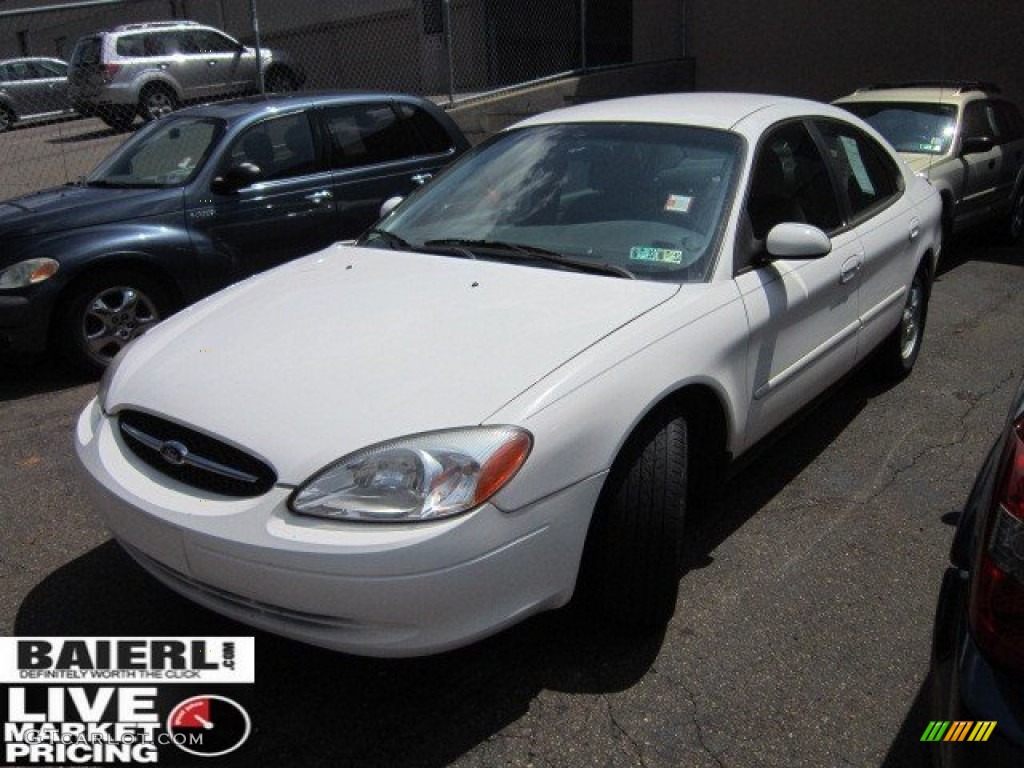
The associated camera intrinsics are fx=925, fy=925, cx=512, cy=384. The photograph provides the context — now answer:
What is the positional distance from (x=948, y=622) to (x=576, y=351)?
1.17 m

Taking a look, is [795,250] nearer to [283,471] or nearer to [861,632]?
[861,632]

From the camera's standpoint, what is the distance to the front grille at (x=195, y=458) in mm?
2398

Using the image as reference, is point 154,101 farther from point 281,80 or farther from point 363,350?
point 363,350

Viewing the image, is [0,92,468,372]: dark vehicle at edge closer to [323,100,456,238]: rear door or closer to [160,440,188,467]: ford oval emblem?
[323,100,456,238]: rear door

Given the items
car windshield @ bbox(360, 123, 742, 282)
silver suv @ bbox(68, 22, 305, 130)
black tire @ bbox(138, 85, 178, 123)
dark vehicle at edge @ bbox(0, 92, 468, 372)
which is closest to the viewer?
car windshield @ bbox(360, 123, 742, 282)

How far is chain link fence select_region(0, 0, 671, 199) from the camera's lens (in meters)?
13.1

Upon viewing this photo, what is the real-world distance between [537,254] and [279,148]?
345 centimetres

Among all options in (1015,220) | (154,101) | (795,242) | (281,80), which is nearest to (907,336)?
(795,242)

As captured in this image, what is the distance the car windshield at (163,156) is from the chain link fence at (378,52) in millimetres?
5718

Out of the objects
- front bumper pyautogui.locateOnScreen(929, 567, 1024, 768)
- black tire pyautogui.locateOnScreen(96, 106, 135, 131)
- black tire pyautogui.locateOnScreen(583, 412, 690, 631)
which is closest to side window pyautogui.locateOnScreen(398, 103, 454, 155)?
black tire pyautogui.locateOnScreen(583, 412, 690, 631)

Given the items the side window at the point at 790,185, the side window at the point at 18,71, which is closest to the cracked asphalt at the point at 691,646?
the side window at the point at 790,185

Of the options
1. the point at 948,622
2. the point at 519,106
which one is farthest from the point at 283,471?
the point at 519,106

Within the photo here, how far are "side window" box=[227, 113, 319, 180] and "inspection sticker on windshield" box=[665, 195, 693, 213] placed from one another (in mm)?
3456

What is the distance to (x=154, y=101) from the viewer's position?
14.0 meters
